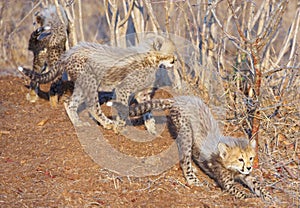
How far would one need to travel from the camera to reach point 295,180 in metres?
4.55

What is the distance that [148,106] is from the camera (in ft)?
15.6

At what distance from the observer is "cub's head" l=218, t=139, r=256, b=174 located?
4.37 meters

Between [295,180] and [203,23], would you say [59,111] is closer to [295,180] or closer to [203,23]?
[203,23]

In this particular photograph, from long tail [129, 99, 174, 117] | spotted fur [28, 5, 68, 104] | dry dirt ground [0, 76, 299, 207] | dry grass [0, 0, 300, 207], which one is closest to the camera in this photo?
dry dirt ground [0, 76, 299, 207]

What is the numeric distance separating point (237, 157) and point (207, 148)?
0.33 metres

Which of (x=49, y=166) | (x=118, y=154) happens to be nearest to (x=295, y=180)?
(x=118, y=154)

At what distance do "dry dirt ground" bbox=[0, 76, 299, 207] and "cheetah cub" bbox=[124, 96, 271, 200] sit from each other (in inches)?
4.0

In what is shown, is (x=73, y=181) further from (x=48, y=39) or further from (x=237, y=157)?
(x=48, y=39)

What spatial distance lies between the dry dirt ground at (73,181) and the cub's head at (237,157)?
0.24m

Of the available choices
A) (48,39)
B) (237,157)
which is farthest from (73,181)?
(48,39)

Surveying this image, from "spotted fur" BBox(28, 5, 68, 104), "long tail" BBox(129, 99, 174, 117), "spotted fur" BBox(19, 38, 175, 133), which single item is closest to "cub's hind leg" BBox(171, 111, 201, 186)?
"long tail" BBox(129, 99, 174, 117)

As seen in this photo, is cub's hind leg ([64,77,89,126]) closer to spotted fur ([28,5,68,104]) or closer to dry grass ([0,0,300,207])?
spotted fur ([28,5,68,104])

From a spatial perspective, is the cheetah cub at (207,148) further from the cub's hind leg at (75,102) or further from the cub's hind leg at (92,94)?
the cub's hind leg at (75,102)

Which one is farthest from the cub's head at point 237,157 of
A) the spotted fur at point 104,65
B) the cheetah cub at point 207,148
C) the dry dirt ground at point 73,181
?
the spotted fur at point 104,65
